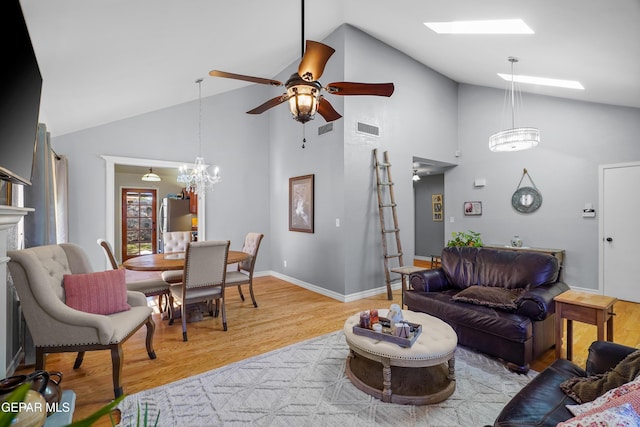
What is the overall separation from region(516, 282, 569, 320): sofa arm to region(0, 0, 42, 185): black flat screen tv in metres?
3.52

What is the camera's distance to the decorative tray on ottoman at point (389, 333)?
80.0 inches

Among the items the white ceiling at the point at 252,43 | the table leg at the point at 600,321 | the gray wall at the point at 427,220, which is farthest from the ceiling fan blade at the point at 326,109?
the gray wall at the point at 427,220

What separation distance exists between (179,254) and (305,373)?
223cm

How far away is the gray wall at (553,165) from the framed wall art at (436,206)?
1.97 meters

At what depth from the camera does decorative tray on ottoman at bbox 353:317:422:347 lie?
2.03 metres

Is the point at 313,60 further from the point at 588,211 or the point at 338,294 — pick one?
the point at 588,211

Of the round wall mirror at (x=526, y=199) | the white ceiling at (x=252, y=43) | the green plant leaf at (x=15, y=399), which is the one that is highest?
the white ceiling at (x=252, y=43)

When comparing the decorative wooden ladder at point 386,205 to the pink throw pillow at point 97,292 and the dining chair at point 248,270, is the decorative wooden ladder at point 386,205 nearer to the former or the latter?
the dining chair at point 248,270

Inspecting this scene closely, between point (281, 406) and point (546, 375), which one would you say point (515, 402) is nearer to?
point (546, 375)

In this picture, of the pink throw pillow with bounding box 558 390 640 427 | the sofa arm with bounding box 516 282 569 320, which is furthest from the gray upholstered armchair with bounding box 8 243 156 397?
the sofa arm with bounding box 516 282 569 320

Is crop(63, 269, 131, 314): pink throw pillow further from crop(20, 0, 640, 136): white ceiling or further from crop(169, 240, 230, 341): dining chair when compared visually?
crop(20, 0, 640, 136): white ceiling

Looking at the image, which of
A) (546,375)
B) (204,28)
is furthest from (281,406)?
(204,28)

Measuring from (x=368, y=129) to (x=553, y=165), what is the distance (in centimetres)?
312

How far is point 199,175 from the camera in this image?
4898 mm
